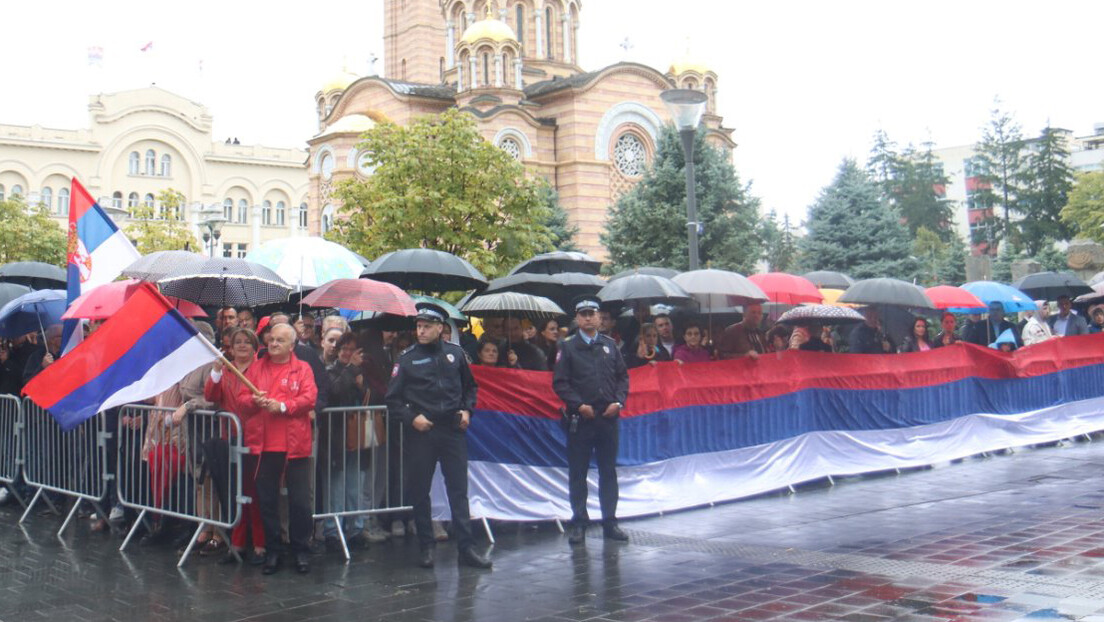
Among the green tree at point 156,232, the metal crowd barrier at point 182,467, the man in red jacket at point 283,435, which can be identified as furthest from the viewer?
the green tree at point 156,232

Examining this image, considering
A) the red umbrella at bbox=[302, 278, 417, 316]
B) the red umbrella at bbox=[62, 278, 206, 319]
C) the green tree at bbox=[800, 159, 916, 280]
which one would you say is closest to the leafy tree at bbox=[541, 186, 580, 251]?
the green tree at bbox=[800, 159, 916, 280]

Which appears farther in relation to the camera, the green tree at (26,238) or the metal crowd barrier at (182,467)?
the green tree at (26,238)

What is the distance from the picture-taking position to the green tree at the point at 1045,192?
214 feet

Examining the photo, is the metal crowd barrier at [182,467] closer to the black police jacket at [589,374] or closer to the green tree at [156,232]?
the black police jacket at [589,374]

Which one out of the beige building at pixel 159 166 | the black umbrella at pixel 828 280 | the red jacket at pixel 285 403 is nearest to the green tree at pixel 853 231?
the black umbrella at pixel 828 280

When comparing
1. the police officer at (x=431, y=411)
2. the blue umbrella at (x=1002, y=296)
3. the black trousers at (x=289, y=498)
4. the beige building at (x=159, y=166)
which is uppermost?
the beige building at (x=159, y=166)

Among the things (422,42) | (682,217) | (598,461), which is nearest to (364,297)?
(598,461)

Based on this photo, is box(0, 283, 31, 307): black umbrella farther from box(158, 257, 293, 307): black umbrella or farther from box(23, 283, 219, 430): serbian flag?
box(23, 283, 219, 430): serbian flag

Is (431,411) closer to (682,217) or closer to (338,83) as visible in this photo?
(682,217)

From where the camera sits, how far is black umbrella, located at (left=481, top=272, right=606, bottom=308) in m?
14.0

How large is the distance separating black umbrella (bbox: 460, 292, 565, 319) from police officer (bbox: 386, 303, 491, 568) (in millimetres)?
3289

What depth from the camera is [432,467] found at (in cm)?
853

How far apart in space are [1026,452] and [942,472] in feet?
7.84

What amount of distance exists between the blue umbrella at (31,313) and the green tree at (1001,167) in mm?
62560
